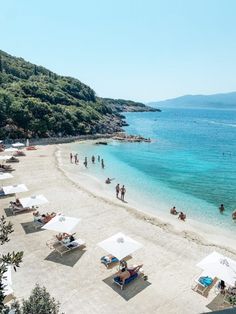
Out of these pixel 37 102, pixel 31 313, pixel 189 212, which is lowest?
pixel 189 212

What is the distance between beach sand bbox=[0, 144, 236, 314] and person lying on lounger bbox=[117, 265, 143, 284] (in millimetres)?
429

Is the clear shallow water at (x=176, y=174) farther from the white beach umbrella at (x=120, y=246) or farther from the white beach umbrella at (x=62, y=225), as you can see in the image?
the white beach umbrella at (x=120, y=246)

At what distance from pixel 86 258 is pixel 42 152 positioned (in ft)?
104

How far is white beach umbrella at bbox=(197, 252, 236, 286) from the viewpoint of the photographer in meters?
12.3

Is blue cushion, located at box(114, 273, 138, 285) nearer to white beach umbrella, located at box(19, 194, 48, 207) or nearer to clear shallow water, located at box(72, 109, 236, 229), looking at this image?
white beach umbrella, located at box(19, 194, 48, 207)

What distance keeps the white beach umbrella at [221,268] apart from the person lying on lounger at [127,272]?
3.05 m

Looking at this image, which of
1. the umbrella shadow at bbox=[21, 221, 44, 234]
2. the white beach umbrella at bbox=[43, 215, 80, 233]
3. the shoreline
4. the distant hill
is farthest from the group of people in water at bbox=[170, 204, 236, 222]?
the distant hill

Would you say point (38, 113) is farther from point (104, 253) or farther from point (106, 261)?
point (106, 261)

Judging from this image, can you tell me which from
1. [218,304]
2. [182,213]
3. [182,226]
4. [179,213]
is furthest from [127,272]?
[179,213]

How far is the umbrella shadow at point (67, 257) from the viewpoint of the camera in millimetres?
15008

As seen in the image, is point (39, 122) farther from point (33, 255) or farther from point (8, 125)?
point (33, 255)

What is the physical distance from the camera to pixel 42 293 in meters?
7.52

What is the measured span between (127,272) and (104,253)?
2628 mm

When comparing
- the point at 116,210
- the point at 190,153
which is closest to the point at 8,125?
the point at 190,153
